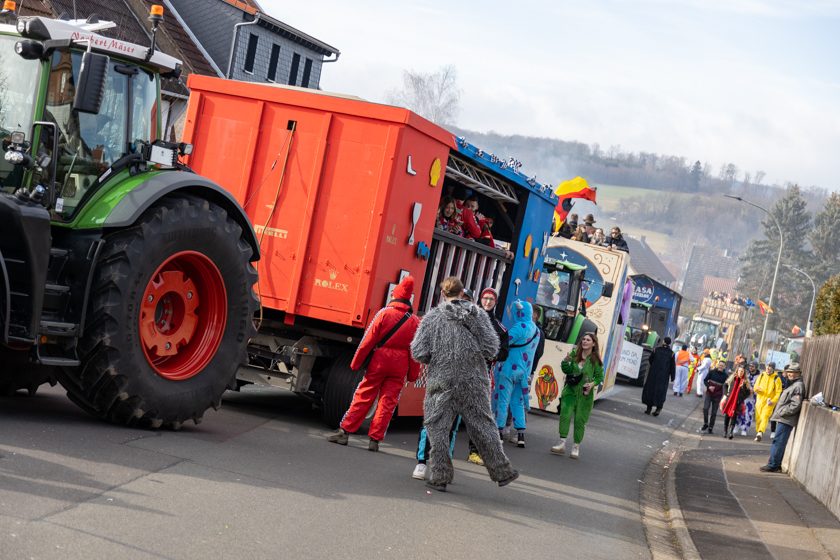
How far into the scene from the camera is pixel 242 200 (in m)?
12.1

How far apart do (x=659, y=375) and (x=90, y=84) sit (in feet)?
65.6

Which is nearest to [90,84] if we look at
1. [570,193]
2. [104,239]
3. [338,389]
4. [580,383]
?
[104,239]

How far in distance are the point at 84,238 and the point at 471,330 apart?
10.5 ft

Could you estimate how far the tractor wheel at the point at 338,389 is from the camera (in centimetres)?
1198

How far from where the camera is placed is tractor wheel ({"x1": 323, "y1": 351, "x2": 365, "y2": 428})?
1198cm

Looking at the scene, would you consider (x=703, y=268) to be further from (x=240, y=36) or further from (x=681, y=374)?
(x=240, y=36)

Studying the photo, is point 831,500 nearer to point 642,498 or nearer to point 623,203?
point 642,498

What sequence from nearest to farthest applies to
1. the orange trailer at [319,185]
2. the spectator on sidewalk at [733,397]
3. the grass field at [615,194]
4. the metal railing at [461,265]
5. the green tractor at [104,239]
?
1. the green tractor at [104,239]
2. the orange trailer at [319,185]
3. the metal railing at [461,265]
4. the spectator on sidewalk at [733,397]
5. the grass field at [615,194]

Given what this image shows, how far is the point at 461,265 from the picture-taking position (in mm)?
14320

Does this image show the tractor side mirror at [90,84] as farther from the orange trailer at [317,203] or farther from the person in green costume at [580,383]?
the person in green costume at [580,383]

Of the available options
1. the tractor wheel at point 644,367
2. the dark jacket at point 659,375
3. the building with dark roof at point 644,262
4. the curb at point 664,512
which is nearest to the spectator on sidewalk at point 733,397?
the dark jacket at point 659,375

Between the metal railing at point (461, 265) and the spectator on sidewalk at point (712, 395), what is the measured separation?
10.2m

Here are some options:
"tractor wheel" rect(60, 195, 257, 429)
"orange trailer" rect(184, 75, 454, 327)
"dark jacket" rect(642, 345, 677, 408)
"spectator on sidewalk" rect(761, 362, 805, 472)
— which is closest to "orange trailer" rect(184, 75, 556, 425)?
"orange trailer" rect(184, 75, 454, 327)

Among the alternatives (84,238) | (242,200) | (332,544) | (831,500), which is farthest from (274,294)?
(831,500)
